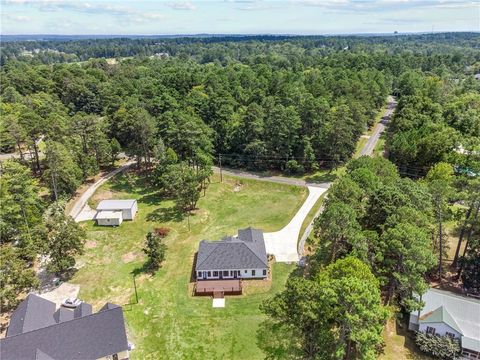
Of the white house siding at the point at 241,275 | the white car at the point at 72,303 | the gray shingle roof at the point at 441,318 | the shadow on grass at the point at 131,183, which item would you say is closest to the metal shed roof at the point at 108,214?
the shadow on grass at the point at 131,183

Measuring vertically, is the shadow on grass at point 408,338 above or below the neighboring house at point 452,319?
below

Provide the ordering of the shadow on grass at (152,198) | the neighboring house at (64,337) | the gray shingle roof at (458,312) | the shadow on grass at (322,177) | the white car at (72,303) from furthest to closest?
the shadow on grass at (322,177)
the shadow on grass at (152,198)
the white car at (72,303)
the gray shingle roof at (458,312)
the neighboring house at (64,337)

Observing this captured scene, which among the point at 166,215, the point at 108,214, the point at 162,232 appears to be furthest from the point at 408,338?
the point at 108,214

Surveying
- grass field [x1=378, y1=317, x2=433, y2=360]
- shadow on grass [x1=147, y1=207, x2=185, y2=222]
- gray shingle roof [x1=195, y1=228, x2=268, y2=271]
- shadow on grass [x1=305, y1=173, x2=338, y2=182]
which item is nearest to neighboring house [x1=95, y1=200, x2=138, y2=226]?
shadow on grass [x1=147, y1=207, x2=185, y2=222]

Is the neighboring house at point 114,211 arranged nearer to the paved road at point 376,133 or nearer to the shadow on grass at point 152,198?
the shadow on grass at point 152,198

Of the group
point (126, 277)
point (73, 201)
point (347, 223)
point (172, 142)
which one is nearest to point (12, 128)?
point (73, 201)

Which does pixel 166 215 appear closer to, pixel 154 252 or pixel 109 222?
pixel 109 222

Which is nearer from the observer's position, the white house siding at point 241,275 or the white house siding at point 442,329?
the white house siding at point 442,329
